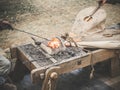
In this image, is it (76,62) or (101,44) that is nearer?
(76,62)

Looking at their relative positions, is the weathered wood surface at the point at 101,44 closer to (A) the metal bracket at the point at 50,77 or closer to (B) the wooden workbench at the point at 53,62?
(B) the wooden workbench at the point at 53,62

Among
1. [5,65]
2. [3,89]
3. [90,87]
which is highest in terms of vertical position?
[5,65]

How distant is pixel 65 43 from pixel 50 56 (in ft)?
1.79

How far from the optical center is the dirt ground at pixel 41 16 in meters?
8.37

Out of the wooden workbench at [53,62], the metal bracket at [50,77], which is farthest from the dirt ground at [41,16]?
the metal bracket at [50,77]

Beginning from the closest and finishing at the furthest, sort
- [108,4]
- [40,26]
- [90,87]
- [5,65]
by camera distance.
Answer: [5,65] → [90,87] → [40,26] → [108,4]

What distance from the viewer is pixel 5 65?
4.81 metres

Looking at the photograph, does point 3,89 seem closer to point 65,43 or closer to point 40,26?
point 65,43

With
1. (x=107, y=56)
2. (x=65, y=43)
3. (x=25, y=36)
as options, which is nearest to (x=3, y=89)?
(x=65, y=43)

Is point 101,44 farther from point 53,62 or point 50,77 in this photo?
point 50,77

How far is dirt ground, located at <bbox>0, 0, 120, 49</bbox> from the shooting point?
837 centimetres

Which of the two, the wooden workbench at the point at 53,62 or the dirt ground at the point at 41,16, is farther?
the dirt ground at the point at 41,16

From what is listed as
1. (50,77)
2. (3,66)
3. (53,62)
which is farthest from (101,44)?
(3,66)

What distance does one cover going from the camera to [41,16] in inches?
392
